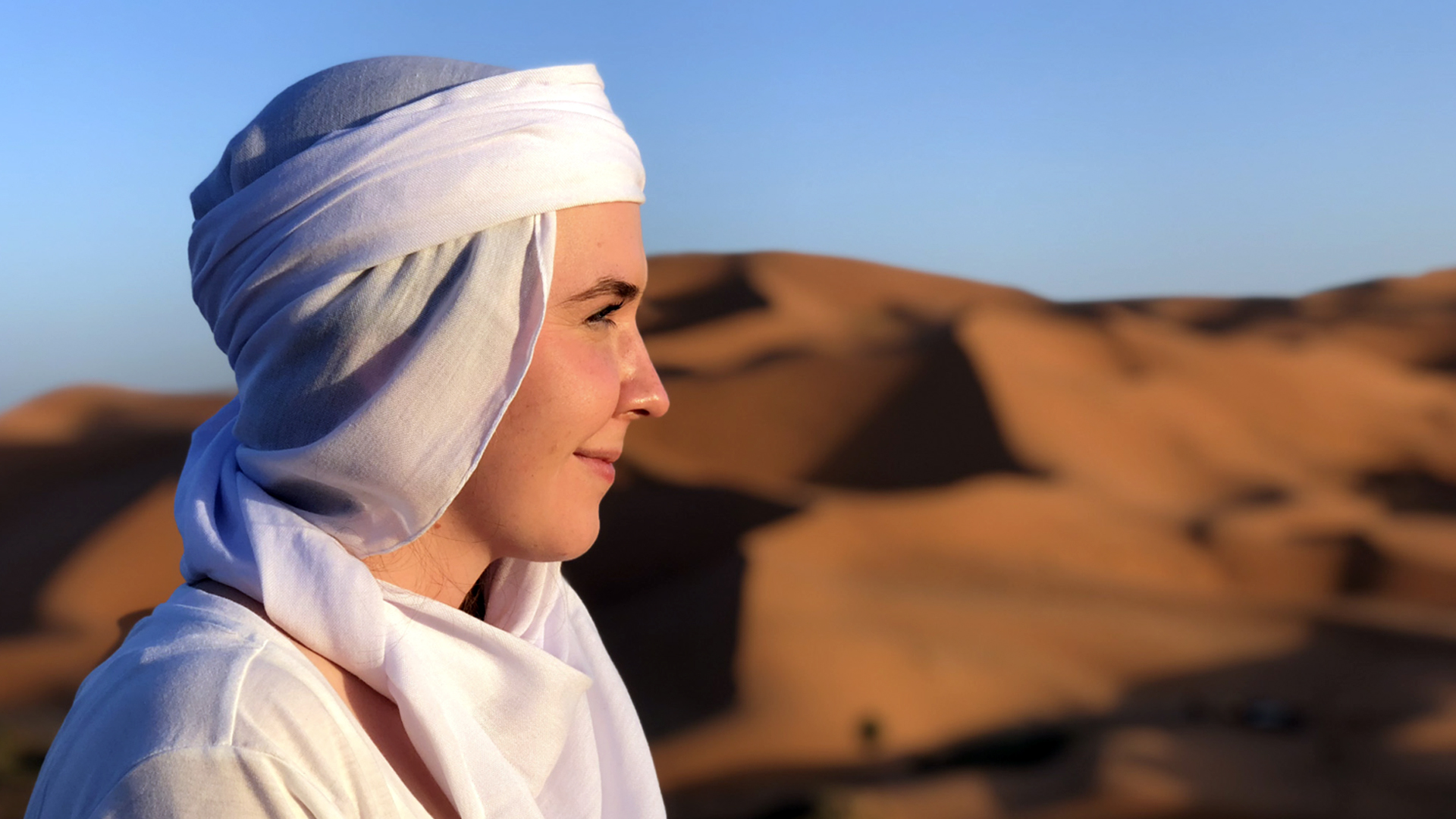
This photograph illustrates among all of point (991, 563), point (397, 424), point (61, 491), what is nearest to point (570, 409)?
point (397, 424)

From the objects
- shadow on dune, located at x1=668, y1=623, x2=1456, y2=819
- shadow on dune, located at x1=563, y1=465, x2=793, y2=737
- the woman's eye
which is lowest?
shadow on dune, located at x1=563, y1=465, x2=793, y2=737

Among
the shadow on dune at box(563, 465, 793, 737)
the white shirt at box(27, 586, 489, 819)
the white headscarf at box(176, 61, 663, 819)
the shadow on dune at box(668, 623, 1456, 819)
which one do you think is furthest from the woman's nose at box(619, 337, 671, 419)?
the shadow on dune at box(563, 465, 793, 737)

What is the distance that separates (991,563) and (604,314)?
1068cm

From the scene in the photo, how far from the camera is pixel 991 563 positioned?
39.9 ft

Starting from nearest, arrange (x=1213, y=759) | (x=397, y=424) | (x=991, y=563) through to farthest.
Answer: (x=397, y=424) < (x=1213, y=759) < (x=991, y=563)

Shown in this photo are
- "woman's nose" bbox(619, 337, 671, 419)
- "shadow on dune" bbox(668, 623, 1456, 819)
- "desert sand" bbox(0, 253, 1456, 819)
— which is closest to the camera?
"woman's nose" bbox(619, 337, 671, 419)

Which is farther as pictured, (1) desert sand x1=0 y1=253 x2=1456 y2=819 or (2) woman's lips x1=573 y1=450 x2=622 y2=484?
(1) desert sand x1=0 y1=253 x2=1456 y2=819

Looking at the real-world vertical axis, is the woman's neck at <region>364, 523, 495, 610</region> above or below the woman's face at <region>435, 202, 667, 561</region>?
below

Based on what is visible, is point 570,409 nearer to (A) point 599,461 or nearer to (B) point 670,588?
Answer: (A) point 599,461

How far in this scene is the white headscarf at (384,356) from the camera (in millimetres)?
1711

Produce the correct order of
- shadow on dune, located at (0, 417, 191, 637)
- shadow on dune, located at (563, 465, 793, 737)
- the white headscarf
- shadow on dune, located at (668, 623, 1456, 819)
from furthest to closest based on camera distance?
shadow on dune, located at (0, 417, 191, 637) → shadow on dune, located at (563, 465, 793, 737) → shadow on dune, located at (668, 623, 1456, 819) → the white headscarf

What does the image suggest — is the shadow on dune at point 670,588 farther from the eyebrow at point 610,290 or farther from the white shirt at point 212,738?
the white shirt at point 212,738

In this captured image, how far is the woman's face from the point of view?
1865 millimetres

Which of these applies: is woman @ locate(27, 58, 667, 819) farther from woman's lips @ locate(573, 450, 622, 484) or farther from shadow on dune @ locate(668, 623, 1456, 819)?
shadow on dune @ locate(668, 623, 1456, 819)
